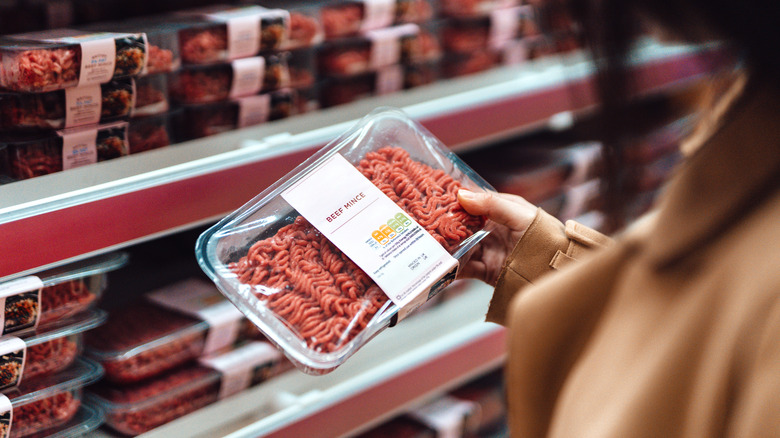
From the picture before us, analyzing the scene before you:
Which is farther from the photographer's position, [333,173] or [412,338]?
[412,338]

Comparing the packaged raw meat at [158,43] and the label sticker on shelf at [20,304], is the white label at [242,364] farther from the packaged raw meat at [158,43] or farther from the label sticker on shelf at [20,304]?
the packaged raw meat at [158,43]

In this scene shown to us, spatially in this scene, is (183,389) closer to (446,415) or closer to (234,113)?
(234,113)

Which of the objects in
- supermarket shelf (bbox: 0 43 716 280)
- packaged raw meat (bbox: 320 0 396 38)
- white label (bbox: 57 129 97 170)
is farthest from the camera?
packaged raw meat (bbox: 320 0 396 38)

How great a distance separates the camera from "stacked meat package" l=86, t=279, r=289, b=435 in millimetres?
1324

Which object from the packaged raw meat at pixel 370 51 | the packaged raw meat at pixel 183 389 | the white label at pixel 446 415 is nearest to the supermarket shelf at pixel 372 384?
the packaged raw meat at pixel 183 389

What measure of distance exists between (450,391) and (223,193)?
1119 millimetres

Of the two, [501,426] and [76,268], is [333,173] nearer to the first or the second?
[76,268]

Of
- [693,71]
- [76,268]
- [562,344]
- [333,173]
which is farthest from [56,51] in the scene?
[693,71]

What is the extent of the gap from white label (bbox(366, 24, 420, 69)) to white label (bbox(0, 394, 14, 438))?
103cm

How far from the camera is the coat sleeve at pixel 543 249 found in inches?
47.7

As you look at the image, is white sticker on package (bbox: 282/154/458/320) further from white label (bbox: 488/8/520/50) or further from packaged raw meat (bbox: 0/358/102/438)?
white label (bbox: 488/8/520/50)

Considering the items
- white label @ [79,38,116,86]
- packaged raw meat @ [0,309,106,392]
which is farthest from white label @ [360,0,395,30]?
packaged raw meat @ [0,309,106,392]

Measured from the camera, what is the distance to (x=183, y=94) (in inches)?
52.9

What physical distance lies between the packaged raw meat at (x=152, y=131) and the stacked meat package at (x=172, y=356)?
36 cm
